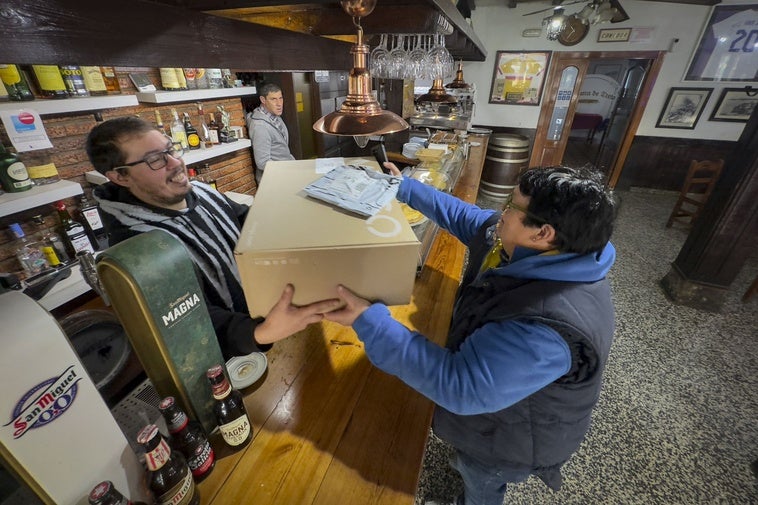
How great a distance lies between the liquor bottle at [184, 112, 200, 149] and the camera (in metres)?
2.93

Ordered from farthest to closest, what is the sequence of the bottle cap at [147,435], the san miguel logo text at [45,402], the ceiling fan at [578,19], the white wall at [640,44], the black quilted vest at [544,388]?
the white wall at [640,44] → the ceiling fan at [578,19] → the black quilted vest at [544,388] → the bottle cap at [147,435] → the san miguel logo text at [45,402]

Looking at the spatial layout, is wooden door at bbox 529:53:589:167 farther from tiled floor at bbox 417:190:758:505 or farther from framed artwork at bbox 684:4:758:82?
tiled floor at bbox 417:190:758:505

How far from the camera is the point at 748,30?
4949 mm

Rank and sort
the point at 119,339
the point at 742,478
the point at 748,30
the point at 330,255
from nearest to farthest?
1. the point at 330,255
2. the point at 119,339
3. the point at 742,478
4. the point at 748,30

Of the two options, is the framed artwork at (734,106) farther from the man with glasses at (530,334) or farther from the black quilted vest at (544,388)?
the black quilted vest at (544,388)

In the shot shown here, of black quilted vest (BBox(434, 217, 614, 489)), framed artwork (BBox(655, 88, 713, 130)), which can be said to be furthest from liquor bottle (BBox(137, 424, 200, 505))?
framed artwork (BBox(655, 88, 713, 130))

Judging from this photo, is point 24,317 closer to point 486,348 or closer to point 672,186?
point 486,348

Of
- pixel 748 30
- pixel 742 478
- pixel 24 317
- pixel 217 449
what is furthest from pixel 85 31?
pixel 748 30

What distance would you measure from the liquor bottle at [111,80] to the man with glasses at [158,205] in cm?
150

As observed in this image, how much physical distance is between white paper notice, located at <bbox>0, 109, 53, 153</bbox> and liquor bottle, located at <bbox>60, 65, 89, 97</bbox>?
38 cm

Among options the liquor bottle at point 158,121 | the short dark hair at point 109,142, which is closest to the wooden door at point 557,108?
the liquor bottle at point 158,121

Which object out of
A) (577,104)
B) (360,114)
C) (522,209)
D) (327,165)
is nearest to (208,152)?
(327,165)

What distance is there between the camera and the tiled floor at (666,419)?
1830mm

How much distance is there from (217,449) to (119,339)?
702 millimetres
